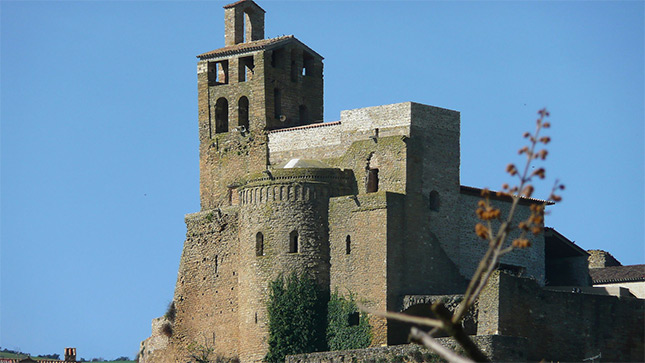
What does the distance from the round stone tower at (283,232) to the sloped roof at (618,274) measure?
13.1 metres

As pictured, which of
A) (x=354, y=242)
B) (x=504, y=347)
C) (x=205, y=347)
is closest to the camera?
(x=504, y=347)

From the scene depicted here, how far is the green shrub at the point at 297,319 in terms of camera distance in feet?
139

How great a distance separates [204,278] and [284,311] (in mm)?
6038

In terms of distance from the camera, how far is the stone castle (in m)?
41.7

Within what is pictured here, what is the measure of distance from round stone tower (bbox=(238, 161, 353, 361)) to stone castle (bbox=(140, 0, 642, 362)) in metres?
0.05

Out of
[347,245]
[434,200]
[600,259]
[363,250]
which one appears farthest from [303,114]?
[600,259]

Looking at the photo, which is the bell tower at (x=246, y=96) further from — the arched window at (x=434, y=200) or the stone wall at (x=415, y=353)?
the stone wall at (x=415, y=353)

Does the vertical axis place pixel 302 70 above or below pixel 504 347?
above

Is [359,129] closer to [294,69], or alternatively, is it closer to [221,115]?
[294,69]

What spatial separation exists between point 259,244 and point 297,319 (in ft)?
10.6

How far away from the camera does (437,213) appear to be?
1694 inches

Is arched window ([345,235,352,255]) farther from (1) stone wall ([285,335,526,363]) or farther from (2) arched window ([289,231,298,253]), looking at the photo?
(1) stone wall ([285,335,526,363])

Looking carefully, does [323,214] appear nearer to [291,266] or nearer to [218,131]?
[291,266]

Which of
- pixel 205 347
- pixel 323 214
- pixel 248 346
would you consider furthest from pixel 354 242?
pixel 205 347
